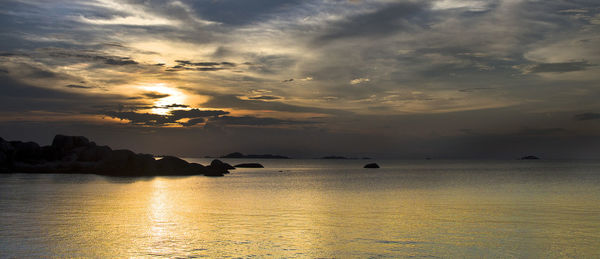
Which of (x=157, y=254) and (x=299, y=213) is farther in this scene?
(x=299, y=213)

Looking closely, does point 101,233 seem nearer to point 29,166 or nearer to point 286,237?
point 286,237

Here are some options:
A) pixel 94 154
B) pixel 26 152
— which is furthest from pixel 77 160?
pixel 26 152

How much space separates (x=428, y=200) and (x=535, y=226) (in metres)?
19.1

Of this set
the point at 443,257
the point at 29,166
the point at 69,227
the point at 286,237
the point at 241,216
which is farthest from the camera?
the point at 29,166

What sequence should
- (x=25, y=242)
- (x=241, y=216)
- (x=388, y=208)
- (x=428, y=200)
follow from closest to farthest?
(x=25, y=242)
(x=241, y=216)
(x=388, y=208)
(x=428, y=200)

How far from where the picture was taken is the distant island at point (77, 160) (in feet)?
351

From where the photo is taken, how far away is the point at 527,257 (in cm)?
2119

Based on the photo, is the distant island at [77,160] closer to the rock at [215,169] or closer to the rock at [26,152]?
the rock at [26,152]

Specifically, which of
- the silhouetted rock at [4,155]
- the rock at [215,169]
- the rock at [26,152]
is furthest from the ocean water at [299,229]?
the rock at [26,152]

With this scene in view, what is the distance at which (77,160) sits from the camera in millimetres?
112812

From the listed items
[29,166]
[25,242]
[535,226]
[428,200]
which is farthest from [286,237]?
[29,166]

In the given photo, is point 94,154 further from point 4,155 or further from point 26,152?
point 4,155

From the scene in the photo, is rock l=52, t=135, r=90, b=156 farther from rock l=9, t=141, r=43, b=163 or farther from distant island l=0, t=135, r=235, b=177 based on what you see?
rock l=9, t=141, r=43, b=163

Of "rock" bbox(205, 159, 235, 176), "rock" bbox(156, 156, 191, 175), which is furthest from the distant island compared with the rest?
"rock" bbox(205, 159, 235, 176)
